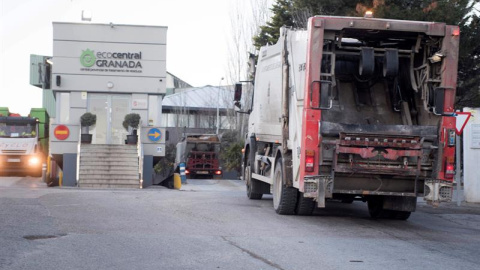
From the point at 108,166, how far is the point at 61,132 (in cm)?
298

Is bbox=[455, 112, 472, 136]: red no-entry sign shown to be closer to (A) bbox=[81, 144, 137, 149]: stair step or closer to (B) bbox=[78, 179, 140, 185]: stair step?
(B) bbox=[78, 179, 140, 185]: stair step

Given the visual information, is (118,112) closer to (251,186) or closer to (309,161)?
(251,186)

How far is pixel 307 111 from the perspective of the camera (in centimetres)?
1238

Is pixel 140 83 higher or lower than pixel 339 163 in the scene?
higher

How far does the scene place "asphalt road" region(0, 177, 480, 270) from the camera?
28.5 feet

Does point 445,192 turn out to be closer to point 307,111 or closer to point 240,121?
point 307,111

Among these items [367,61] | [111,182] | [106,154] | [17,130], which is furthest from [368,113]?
[17,130]

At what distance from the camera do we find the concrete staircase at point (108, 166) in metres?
26.9

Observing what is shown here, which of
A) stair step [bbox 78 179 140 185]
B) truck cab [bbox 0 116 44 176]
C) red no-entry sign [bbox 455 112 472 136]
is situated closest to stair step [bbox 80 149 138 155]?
stair step [bbox 78 179 140 185]

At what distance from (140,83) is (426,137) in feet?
64.4

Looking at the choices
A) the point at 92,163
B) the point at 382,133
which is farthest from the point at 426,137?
the point at 92,163

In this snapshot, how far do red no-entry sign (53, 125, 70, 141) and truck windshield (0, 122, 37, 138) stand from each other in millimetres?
5630

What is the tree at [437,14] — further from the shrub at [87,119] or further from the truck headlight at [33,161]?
the truck headlight at [33,161]

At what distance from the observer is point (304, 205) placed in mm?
14227
